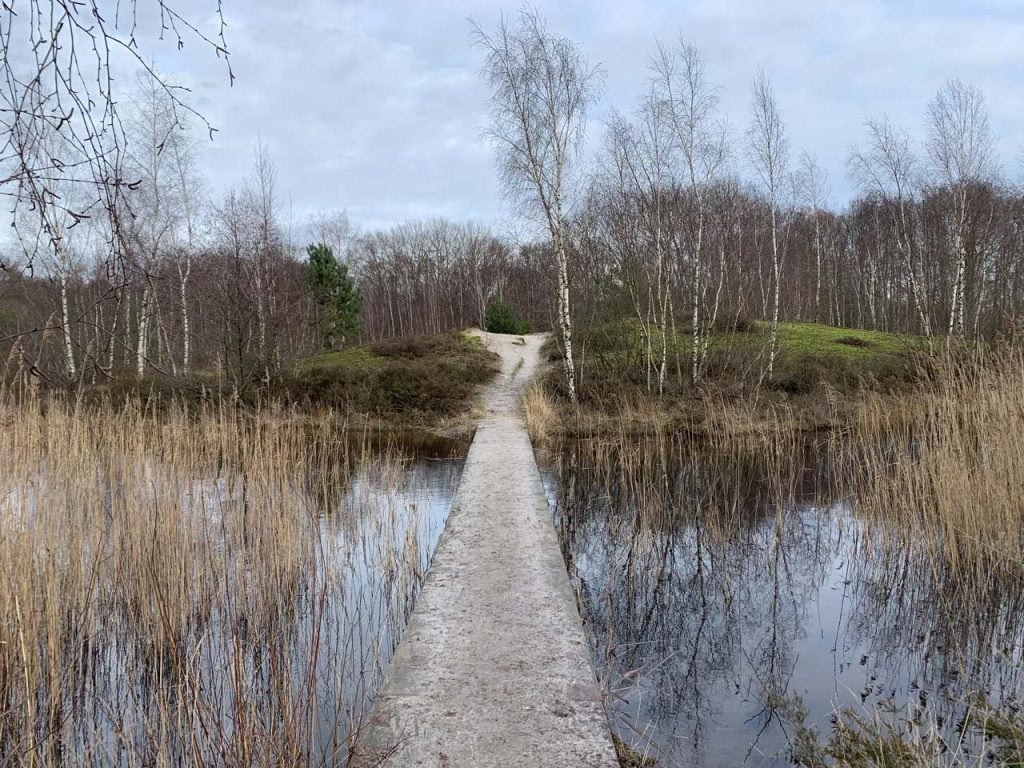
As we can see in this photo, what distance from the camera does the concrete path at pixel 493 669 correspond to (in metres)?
2.52

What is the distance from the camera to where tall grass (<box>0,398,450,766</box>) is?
2615 mm

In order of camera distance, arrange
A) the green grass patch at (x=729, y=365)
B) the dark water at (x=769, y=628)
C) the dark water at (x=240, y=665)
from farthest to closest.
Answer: the green grass patch at (x=729, y=365) < the dark water at (x=769, y=628) < the dark water at (x=240, y=665)

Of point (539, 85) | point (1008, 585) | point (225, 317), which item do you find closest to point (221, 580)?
point (1008, 585)

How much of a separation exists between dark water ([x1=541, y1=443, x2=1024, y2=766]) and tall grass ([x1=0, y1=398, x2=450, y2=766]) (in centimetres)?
143

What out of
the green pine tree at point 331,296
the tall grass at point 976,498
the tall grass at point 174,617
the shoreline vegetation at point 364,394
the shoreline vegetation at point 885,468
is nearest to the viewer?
the tall grass at point 174,617

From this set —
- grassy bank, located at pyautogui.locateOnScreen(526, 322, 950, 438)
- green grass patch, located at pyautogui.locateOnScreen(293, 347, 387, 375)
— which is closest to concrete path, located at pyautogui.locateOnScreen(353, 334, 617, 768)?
grassy bank, located at pyautogui.locateOnScreen(526, 322, 950, 438)

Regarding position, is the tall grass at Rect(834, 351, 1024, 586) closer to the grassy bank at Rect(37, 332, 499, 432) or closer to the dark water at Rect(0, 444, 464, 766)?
the dark water at Rect(0, 444, 464, 766)

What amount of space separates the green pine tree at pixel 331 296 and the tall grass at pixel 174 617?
16153 millimetres

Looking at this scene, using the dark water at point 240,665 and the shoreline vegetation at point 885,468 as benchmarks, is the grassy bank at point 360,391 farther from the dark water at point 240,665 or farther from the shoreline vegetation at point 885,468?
the dark water at point 240,665

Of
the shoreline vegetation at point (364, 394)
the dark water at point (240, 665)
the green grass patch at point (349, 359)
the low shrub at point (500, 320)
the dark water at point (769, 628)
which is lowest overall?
the dark water at point (769, 628)

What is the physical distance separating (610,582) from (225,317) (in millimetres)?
10952

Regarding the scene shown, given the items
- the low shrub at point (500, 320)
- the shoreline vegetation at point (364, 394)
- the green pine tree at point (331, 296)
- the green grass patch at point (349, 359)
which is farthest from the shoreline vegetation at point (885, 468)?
the low shrub at point (500, 320)

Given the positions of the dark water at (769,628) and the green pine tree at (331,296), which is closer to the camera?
the dark water at (769,628)

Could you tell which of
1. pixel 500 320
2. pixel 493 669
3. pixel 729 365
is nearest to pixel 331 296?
pixel 500 320
